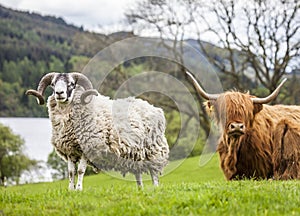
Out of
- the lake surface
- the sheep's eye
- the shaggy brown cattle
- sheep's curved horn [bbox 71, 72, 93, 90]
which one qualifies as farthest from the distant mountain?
the sheep's eye

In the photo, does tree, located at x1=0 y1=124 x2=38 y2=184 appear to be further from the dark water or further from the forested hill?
the forested hill

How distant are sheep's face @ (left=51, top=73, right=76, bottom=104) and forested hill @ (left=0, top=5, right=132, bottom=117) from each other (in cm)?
2624

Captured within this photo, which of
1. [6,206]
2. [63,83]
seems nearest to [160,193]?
[6,206]

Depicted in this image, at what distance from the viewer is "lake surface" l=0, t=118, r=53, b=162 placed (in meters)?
71.1

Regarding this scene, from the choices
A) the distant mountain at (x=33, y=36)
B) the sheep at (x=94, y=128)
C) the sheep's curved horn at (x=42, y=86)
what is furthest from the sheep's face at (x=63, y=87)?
the distant mountain at (x=33, y=36)

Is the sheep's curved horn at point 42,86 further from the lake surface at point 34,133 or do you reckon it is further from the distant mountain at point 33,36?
the distant mountain at point 33,36

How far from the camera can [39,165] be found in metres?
56.8

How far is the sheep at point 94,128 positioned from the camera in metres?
10.1

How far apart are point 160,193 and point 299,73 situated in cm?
2741

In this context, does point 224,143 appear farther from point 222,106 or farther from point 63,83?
point 63,83

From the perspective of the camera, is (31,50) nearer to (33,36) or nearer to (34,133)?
(33,36)

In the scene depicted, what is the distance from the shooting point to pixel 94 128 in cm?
1023

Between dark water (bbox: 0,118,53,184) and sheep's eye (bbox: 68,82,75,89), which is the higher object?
sheep's eye (bbox: 68,82,75,89)

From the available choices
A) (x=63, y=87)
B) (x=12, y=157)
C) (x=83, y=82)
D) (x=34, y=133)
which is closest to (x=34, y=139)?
(x=34, y=133)
